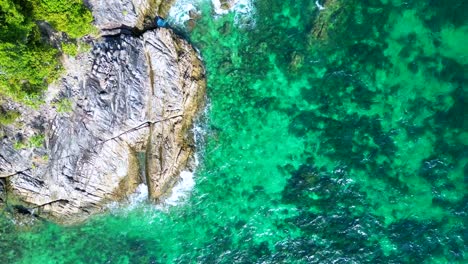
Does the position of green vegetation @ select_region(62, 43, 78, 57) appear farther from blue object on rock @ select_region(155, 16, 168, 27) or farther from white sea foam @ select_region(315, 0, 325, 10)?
white sea foam @ select_region(315, 0, 325, 10)

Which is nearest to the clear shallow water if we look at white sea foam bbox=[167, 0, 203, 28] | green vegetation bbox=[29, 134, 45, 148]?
white sea foam bbox=[167, 0, 203, 28]

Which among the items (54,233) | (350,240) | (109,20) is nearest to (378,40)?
(350,240)

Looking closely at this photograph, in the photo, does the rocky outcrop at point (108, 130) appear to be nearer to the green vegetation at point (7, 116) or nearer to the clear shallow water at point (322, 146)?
the green vegetation at point (7, 116)

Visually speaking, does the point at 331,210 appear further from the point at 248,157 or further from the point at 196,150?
the point at 196,150

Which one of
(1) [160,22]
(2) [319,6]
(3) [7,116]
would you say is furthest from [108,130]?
(2) [319,6]

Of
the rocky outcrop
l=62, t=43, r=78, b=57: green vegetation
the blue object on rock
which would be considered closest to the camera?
l=62, t=43, r=78, b=57: green vegetation

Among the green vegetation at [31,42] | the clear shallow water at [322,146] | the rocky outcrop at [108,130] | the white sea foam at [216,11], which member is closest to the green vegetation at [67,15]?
the green vegetation at [31,42]

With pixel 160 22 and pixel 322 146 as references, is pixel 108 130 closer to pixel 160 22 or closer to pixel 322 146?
pixel 160 22
